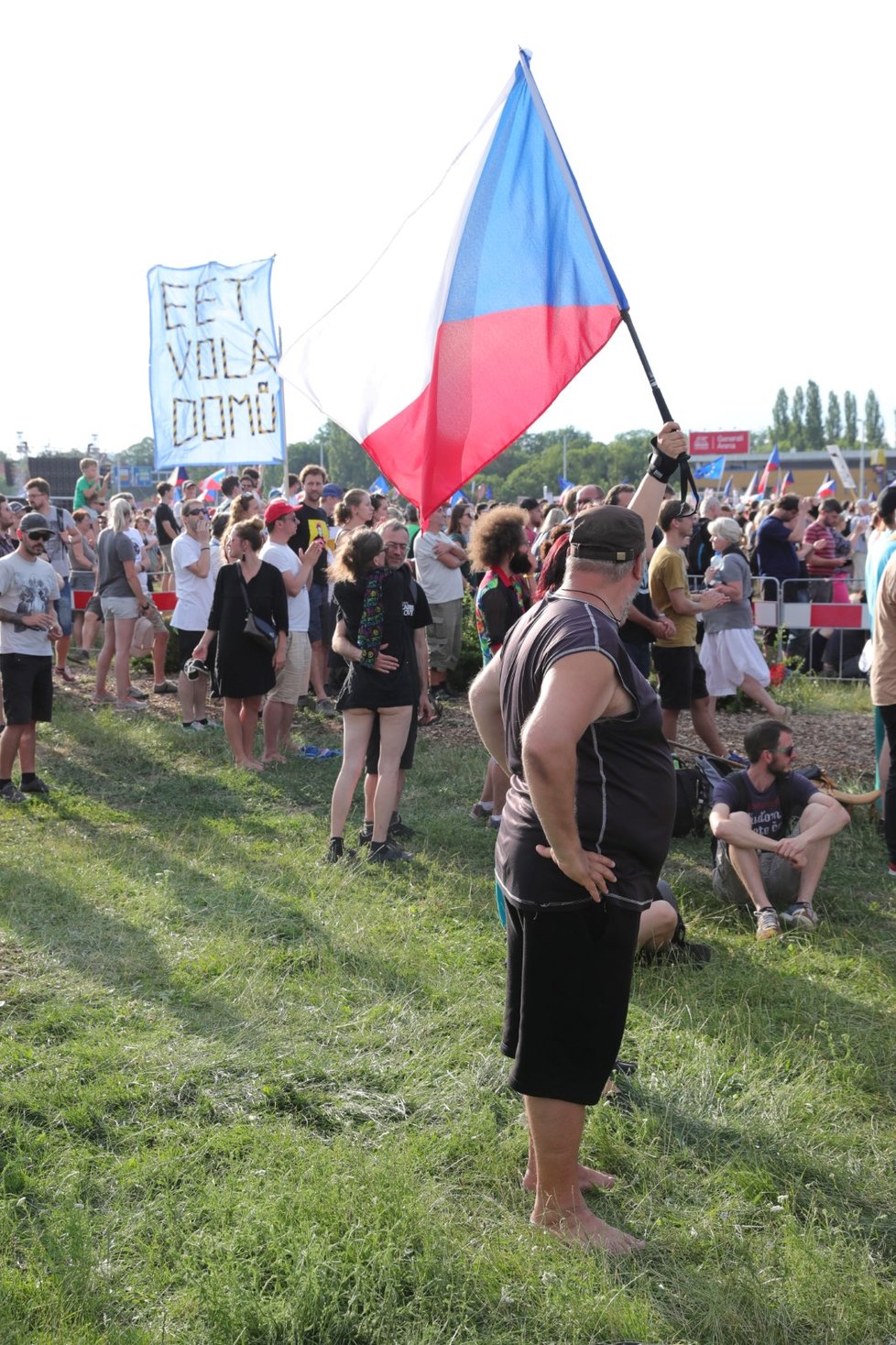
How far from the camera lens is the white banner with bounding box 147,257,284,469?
15.5m

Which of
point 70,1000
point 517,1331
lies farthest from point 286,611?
point 517,1331

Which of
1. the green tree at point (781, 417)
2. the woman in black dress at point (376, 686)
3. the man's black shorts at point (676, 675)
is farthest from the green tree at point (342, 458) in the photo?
the woman in black dress at point (376, 686)

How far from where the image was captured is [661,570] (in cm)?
834

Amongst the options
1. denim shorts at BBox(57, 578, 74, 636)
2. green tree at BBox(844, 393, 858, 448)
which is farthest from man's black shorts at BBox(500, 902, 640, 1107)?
green tree at BBox(844, 393, 858, 448)

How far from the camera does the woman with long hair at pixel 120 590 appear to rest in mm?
11898

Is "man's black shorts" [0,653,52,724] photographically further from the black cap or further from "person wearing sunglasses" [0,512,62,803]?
the black cap

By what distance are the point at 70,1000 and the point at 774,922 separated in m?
3.21

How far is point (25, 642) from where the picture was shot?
8.83 meters

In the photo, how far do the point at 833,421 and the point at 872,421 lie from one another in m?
7.70

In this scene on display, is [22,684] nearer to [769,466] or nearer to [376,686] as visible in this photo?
[376,686]

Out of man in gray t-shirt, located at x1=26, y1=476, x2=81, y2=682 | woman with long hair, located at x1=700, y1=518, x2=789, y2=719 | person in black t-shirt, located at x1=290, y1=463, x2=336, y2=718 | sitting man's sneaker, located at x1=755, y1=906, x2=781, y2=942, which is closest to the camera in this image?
sitting man's sneaker, located at x1=755, y1=906, x2=781, y2=942

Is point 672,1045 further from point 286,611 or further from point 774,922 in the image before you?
point 286,611

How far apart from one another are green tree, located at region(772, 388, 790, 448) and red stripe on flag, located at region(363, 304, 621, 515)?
146 metres

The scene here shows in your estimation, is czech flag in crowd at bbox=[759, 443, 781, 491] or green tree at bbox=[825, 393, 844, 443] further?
green tree at bbox=[825, 393, 844, 443]
